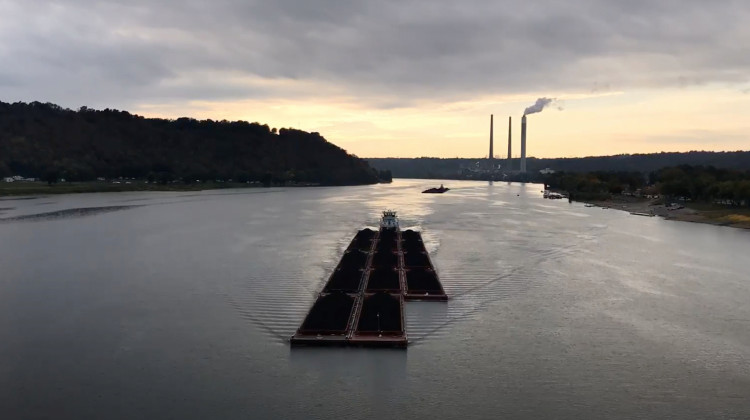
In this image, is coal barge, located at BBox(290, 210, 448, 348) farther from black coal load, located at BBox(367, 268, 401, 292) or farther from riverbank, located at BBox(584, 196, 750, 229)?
riverbank, located at BBox(584, 196, 750, 229)

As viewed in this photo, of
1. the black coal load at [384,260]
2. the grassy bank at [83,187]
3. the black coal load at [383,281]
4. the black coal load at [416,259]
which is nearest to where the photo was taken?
the black coal load at [383,281]

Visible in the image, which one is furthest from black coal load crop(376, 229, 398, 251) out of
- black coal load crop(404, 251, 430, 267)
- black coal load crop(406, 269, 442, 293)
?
black coal load crop(406, 269, 442, 293)

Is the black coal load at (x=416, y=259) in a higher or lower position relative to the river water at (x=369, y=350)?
higher

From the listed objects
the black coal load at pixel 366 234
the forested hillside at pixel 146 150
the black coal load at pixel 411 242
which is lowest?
the black coal load at pixel 411 242

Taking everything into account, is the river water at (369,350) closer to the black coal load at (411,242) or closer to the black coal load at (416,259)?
the black coal load at (416,259)

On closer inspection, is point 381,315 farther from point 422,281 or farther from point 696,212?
point 696,212

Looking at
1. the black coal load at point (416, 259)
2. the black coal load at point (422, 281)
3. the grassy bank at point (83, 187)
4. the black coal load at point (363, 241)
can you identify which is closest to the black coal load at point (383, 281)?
the black coal load at point (422, 281)

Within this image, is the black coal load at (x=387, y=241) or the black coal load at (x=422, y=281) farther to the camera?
the black coal load at (x=387, y=241)

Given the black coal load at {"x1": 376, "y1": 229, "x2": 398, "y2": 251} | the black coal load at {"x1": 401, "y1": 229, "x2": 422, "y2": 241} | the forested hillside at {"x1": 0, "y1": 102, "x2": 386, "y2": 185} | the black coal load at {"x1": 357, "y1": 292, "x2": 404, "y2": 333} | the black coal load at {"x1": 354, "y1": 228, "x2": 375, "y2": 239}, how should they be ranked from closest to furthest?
the black coal load at {"x1": 357, "y1": 292, "x2": 404, "y2": 333} → the black coal load at {"x1": 376, "y1": 229, "x2": 398, "y2": 251} → the black coal load at {"x1": 401, "y1": 229, "x2": 422, "y2": 241} → the black coal load at {"x1": 354, "y1": 228, "x2": 375, "y2": 239} → the forested hillside at {"x1": 0, "y1": 102, "x2": 386, "y2": 185}
